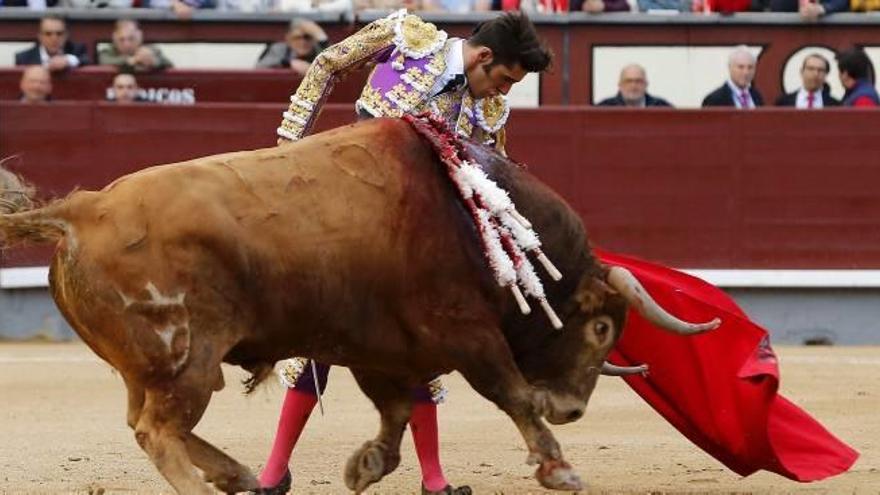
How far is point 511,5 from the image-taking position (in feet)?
34.6

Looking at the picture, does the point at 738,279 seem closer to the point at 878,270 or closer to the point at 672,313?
the point at 878,270

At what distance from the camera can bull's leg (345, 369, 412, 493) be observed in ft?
17.0

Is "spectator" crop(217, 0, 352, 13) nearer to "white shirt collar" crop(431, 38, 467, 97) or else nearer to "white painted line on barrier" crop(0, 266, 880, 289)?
"white painted line on barrier" crop(0, 266, 880, 289)

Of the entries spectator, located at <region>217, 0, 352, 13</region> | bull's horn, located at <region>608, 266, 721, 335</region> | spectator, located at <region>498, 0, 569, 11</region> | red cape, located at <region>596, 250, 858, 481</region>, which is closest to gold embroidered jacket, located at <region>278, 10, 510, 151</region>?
bull's horn, located at <region>608, 266, 721, 335</region>

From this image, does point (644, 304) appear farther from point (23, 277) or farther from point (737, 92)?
point (23, 277)

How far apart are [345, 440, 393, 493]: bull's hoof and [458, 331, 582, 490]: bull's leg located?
0.37m

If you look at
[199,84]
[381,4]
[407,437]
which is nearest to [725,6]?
[381,4]

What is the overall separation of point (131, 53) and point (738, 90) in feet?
9.30

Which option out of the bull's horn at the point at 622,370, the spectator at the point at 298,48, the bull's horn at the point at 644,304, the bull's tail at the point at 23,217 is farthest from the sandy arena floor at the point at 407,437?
the spectator at the point at 298,48

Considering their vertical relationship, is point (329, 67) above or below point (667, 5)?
above

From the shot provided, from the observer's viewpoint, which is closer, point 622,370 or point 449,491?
point 622,370

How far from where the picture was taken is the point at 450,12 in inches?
409

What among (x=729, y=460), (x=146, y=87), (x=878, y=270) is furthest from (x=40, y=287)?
(x=729, y=460)

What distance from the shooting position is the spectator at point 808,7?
10453mm
